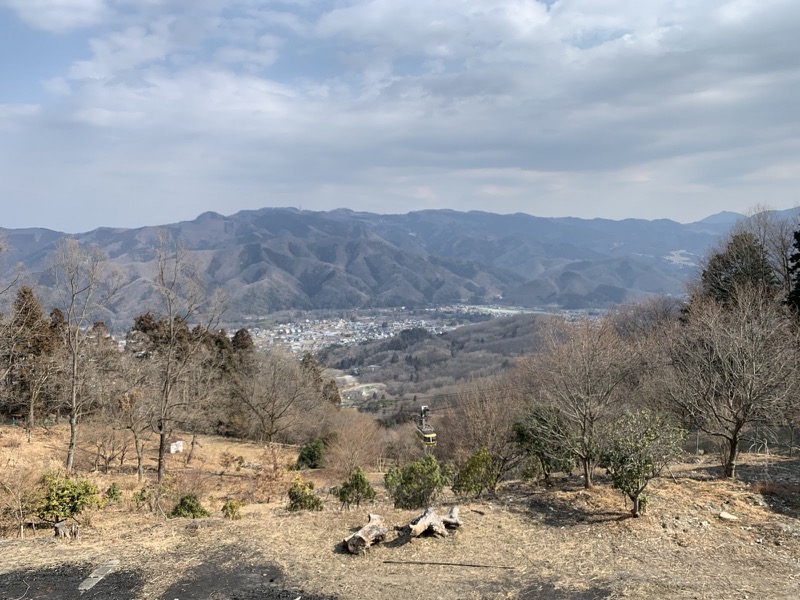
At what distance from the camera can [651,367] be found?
21.0 m

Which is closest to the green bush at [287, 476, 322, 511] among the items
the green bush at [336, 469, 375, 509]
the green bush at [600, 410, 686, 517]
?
the green bush at [336, 469, 375, 509]

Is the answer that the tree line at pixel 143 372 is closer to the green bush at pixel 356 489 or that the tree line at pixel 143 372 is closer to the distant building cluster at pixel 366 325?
the green bush at pixel 356 489

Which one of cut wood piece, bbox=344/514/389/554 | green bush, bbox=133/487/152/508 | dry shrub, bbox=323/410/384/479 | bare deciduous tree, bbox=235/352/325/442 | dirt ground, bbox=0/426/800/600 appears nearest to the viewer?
dirt ground, bbox=0/426/800/600

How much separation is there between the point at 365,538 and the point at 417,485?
2.54 metres

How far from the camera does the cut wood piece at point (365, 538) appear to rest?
775 centimetres

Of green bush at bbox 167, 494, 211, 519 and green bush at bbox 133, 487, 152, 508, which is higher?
green bush at bbox 167, 494, 211, 519

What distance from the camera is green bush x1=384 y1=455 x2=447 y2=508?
A: 10102 millimetres

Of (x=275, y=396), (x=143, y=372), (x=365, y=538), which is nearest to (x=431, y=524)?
(x=365, y=538)

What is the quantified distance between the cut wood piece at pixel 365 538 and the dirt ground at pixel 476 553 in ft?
0.47

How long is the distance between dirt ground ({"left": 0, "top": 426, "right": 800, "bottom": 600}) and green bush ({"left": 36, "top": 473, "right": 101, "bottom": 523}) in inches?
19.0

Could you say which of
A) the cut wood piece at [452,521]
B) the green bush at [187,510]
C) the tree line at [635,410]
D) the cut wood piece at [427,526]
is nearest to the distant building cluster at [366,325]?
the tree line at [635,410]

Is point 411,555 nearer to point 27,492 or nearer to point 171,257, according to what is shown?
point 27,492

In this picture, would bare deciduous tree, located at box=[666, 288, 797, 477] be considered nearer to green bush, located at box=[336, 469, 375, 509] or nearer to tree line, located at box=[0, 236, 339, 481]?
green bush, located at box=[336, 469, 375, 509]

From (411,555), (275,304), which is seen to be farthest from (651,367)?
(275,304)
